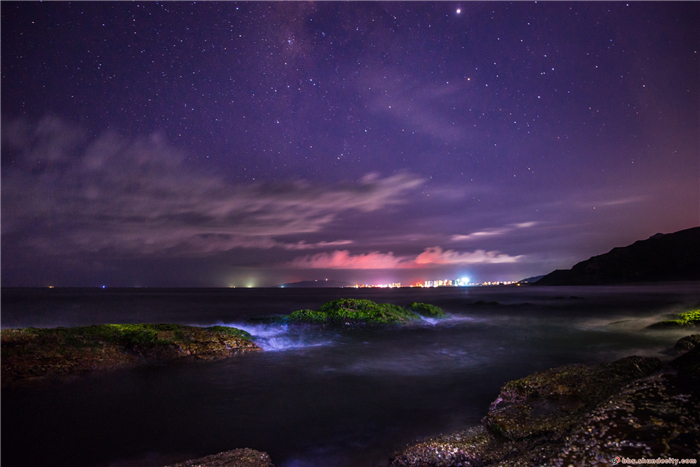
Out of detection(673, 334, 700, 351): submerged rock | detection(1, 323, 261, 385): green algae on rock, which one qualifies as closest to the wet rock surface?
detection(673, 334, 700, 351): submerged rock

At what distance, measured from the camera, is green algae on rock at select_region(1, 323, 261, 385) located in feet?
28.0

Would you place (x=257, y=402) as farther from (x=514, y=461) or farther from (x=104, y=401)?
(x=514, y=461)

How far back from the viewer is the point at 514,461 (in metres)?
3.64

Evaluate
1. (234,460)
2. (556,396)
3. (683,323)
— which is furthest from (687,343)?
(234,460)

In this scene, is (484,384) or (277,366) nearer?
(484,384)

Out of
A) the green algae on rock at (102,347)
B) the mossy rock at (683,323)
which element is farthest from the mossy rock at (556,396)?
the mossy rock at (683,323)

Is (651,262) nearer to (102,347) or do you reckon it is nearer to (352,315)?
(352,315)

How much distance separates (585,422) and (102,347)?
39.3 ft

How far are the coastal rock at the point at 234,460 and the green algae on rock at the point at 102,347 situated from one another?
6.88m

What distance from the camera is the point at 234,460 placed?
181 inches

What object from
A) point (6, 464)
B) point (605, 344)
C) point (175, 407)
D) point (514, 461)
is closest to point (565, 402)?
point (514, 461)

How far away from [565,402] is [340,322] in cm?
1442

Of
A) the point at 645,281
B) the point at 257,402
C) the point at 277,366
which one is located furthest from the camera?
the point at 645,281

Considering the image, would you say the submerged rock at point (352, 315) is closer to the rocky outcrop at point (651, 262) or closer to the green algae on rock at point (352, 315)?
the green algae on rock at point (352, 315)
